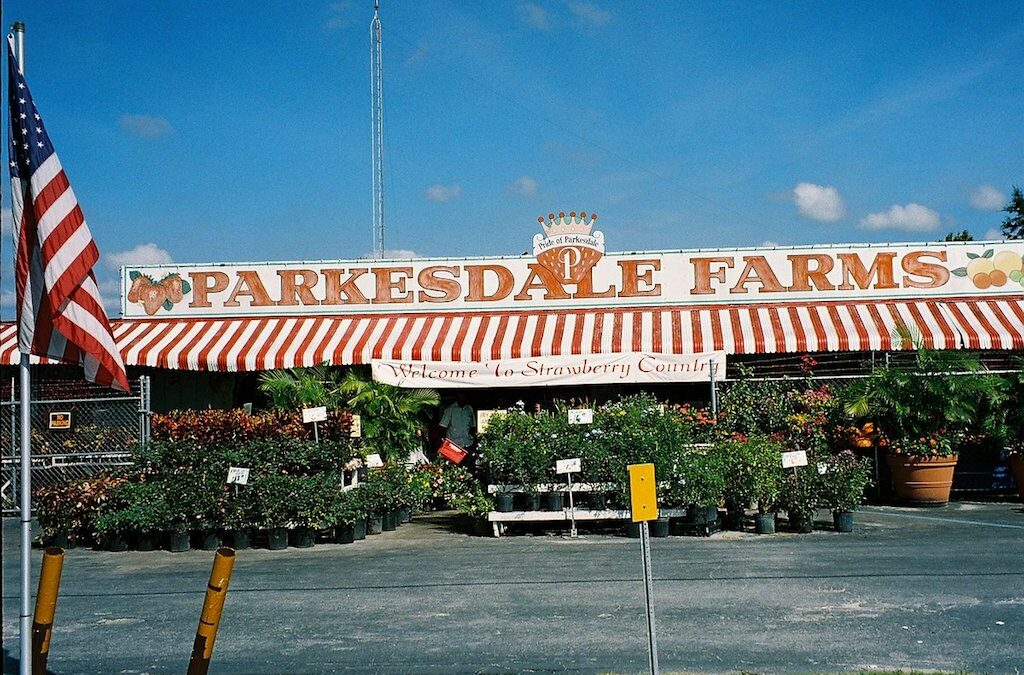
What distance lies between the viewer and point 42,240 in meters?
5.86

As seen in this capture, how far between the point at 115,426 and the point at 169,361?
7.40 feet

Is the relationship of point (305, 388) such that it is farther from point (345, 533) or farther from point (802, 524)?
point (802, 524)

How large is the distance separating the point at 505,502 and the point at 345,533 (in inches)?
80.7

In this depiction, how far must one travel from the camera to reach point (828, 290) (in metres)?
19.0

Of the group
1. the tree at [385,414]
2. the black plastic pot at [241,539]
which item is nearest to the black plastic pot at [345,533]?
the black plastic pot at [241,539]

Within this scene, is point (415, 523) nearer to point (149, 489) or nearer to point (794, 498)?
point (149, 489)

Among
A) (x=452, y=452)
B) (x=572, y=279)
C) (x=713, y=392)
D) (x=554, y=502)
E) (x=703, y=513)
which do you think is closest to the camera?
(x=703, y=513)

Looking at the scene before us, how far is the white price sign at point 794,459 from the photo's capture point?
12836mm

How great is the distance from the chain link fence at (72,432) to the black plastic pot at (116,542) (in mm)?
1522

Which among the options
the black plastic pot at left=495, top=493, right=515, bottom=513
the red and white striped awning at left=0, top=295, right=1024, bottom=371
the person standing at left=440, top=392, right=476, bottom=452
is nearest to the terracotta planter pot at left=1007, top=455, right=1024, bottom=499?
the red and white striped awning at left=0, top=295, right=1024, bottom=371

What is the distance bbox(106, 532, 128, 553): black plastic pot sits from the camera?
12.8 metres

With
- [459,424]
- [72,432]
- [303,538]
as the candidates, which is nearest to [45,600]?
[303,538]

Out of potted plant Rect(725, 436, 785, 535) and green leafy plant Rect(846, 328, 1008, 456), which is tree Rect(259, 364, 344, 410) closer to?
potted plant Rect(725, 436, 785, 535)

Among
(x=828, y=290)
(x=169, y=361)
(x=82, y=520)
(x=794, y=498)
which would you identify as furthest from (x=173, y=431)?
(x=828, y=290)
